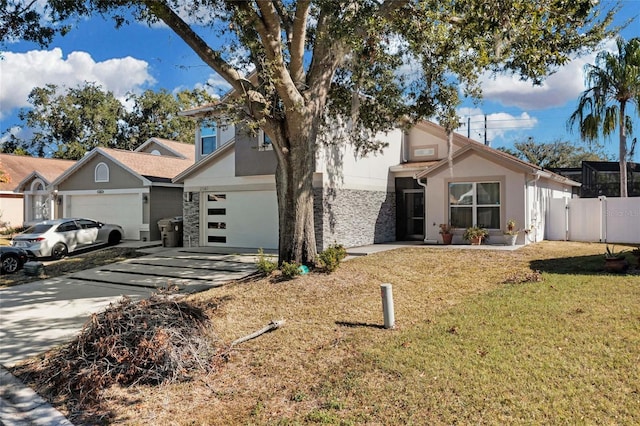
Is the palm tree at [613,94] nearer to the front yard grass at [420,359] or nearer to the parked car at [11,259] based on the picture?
the front yard grass at [420,359]

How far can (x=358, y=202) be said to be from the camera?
50.9 feet

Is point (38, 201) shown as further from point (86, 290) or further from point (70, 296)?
point (70, 296)

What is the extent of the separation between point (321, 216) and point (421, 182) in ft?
15.8

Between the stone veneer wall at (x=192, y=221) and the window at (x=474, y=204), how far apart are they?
9.95 m

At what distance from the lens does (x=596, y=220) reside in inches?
613

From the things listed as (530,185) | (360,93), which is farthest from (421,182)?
(360,93)

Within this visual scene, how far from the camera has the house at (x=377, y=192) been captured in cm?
1434

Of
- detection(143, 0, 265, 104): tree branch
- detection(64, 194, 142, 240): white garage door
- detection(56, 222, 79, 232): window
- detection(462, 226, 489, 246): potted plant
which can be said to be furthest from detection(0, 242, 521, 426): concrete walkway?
detection(143, 0, 265, 104): tree branch

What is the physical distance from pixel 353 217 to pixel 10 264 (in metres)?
11.2

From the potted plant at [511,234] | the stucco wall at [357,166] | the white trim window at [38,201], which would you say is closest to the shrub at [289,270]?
the stucco wall at [357,166]

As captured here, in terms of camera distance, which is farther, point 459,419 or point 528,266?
point 528,266

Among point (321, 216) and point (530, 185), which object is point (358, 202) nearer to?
point (321, 216)

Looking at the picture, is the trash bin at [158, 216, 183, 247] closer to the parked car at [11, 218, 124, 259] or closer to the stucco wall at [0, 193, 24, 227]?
the parked car at [11, 218, 124, 259]

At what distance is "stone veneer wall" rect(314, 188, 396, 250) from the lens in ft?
45.0
